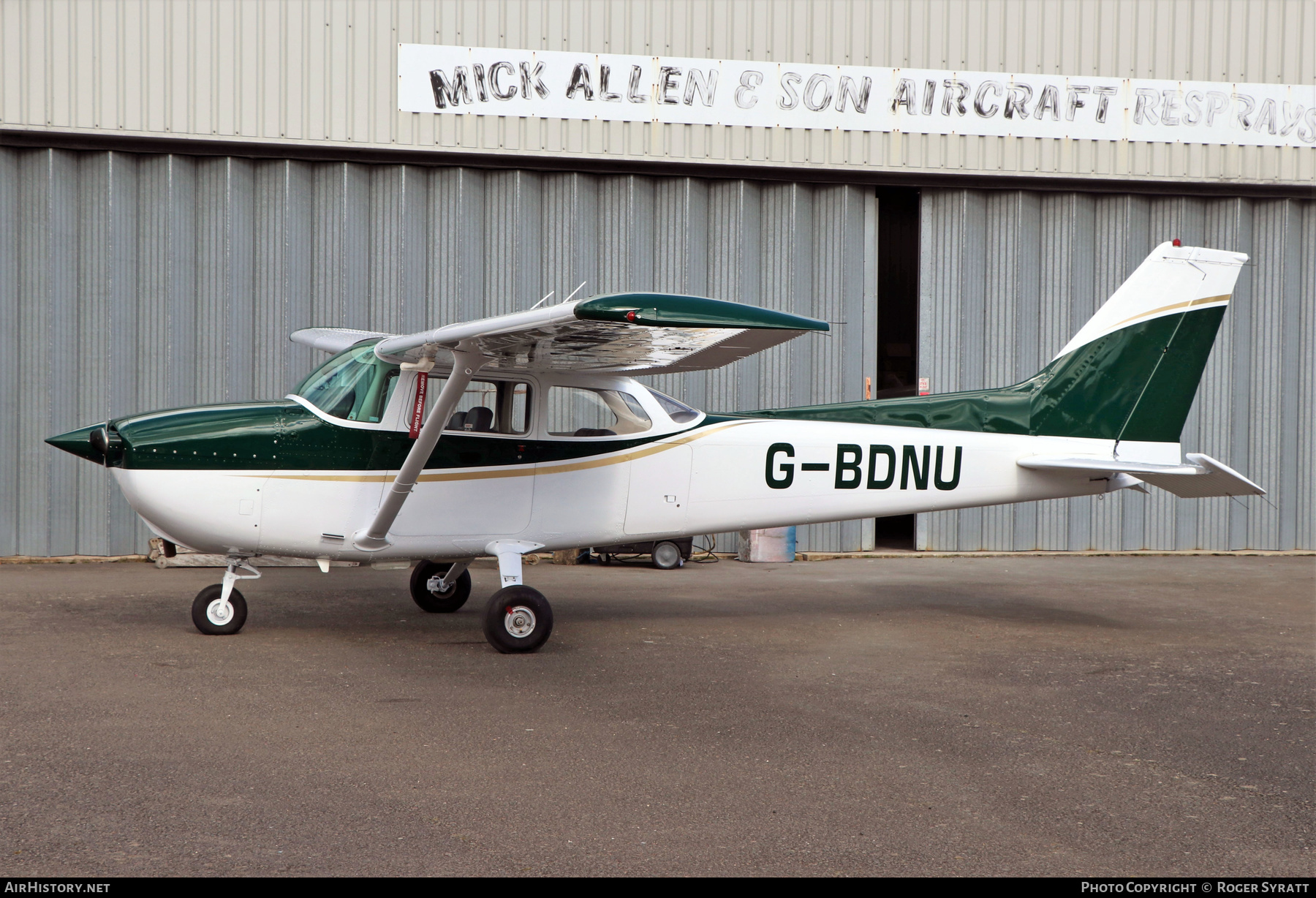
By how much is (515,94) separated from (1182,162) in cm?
871

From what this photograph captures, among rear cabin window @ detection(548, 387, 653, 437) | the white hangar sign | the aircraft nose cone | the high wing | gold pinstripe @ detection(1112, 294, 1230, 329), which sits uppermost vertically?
the white hangar sign

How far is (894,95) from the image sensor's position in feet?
41.4

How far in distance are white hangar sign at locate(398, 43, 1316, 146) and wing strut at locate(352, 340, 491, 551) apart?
253 inches

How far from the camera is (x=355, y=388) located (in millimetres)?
7043

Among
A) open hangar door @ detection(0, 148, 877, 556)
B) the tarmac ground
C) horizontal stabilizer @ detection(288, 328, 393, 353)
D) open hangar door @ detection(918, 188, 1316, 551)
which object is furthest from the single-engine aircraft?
open hangar door @ detection(918, 188, 1316, 551)

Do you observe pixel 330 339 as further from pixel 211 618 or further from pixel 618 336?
pixel 618 336

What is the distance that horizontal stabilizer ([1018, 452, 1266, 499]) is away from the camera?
716 centimetres

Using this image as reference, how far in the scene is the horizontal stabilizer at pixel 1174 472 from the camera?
716 centimetres

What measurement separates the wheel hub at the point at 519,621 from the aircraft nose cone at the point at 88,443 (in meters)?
2.80

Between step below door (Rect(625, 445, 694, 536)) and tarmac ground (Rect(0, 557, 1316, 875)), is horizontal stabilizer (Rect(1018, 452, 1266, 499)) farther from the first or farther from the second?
step below door (Rect(625, 445, 694, 536))

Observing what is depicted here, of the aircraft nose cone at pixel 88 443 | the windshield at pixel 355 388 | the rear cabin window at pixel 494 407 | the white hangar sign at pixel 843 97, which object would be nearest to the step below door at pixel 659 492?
the rear cabin window at pixel 494 407

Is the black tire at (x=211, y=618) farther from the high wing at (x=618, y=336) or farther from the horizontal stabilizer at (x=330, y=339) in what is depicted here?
the horizontal stabilizer at (x=330, y=339)

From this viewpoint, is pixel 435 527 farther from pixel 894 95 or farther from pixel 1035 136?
pixel 1035 136

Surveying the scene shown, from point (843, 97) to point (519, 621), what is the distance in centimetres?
869
